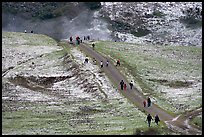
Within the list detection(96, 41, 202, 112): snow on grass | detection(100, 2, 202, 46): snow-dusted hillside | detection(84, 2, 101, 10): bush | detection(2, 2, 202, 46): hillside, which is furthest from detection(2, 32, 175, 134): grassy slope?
detection(84, 2, 101, 10): bush

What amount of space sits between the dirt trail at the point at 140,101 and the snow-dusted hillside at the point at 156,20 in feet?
77.5

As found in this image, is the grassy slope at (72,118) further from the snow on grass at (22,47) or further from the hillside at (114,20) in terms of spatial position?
the hillside at (114,20)

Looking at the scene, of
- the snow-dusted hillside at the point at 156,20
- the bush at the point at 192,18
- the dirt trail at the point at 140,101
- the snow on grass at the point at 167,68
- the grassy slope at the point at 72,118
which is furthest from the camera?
the bush at the point at 192,18

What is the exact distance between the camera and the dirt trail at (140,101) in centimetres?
4688

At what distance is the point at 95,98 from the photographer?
60.8 m

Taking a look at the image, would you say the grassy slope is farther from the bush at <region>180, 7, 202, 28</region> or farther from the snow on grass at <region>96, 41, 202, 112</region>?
the bush at <region>180, 7, 202, 28</region>

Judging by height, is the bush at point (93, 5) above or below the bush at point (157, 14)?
above

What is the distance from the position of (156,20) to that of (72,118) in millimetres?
65415

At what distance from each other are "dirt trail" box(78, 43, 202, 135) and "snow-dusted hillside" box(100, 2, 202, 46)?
77.5ft

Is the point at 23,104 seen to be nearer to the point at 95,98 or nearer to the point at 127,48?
the point at 95,98

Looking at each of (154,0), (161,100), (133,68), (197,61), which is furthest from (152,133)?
(154,0)

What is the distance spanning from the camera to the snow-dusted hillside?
333 ft

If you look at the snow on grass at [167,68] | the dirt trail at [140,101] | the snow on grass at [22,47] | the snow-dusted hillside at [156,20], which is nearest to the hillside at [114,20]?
the snow-dusted hillside at [156,20]

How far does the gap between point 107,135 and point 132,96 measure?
1799 cm
